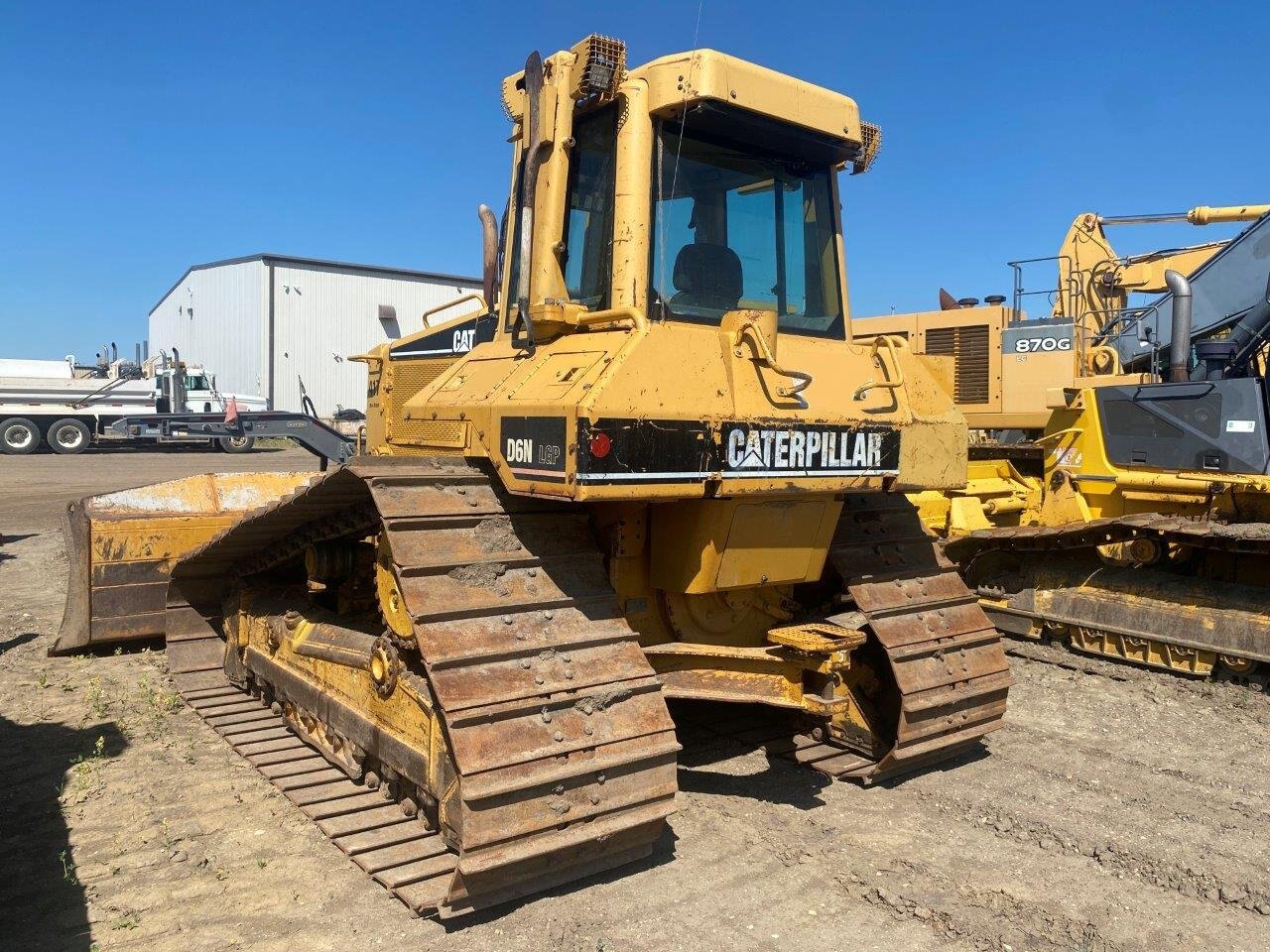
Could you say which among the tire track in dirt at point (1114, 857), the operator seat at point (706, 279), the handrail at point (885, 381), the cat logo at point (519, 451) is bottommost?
the tire track in dirt at point (1114, 857)

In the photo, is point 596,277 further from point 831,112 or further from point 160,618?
point 160,618

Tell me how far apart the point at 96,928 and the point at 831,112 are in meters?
4.57

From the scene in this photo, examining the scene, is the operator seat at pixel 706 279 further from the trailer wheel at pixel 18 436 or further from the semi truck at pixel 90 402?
the trailer wheel at pixel 18 436

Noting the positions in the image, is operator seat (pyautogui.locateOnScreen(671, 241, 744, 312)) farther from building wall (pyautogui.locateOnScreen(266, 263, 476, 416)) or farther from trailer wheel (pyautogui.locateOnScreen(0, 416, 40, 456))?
building wall (pyautogui.locateOnScreen(266, 263, 476, 416))

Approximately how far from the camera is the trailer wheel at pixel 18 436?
27844mm

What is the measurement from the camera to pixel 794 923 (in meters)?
3.54

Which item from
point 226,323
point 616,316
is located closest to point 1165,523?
point 616,316

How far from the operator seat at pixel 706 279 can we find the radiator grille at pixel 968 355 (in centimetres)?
689

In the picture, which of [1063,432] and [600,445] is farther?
[1063,432]

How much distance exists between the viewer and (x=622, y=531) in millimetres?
4355

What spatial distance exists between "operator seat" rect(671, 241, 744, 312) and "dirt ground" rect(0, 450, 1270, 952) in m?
2.27

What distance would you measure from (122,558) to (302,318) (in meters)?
31.9

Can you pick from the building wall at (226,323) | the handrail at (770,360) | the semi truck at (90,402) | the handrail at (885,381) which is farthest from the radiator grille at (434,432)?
the building wall at (226,323)

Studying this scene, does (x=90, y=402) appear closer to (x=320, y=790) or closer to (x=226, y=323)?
(x=226, y=323)
